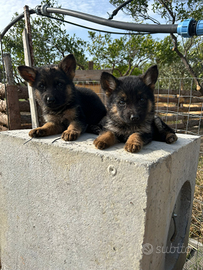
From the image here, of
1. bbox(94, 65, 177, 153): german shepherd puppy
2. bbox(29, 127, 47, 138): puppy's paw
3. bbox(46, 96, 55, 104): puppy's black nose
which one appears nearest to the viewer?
bbox(94, 65, 177, 153): german shepherd puppy

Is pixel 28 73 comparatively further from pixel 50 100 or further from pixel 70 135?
pixel 70 135

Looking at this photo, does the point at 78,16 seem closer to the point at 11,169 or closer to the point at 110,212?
the point at 11,169

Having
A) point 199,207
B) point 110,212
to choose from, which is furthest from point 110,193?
point 199,207

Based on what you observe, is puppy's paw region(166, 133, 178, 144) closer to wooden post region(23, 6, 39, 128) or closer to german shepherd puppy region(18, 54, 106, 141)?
german shepherd puppy region(18, 54, 106, 141)

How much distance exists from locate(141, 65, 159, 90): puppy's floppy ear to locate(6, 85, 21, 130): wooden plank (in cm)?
483

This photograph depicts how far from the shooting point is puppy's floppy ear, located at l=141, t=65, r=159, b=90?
2.56m

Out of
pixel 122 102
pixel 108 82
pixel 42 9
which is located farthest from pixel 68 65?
pixel 42 9

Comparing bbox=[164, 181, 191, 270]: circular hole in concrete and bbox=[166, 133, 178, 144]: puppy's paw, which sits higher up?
bbox=[166, 133, 178, 144]: puppy's paw

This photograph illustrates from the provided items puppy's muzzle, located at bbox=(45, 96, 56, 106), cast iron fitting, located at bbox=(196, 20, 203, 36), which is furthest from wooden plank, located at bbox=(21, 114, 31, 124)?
cast iron fitting, located at bbox=(196, 20, 203, 36)

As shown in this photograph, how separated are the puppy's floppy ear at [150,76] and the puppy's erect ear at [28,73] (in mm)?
1541

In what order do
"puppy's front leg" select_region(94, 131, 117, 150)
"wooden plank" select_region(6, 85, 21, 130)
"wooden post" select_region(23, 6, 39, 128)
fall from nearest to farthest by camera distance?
"puppy's front leg" select_region(94, 131, 117, 150)
"wooden post" select_region(23, 6, 39, 128)
"wooden plank" select_region(6, 85, 21, 130)

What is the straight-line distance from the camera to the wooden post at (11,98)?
6.20 meters

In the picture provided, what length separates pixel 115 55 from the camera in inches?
535

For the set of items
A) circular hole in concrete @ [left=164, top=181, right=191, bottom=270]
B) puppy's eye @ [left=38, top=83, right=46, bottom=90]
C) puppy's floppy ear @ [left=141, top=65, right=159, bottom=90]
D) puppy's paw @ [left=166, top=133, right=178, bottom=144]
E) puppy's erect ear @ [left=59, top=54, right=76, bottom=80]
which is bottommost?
circular hole in concrete @ [left=164, top=181, right=191, bottom=270]
